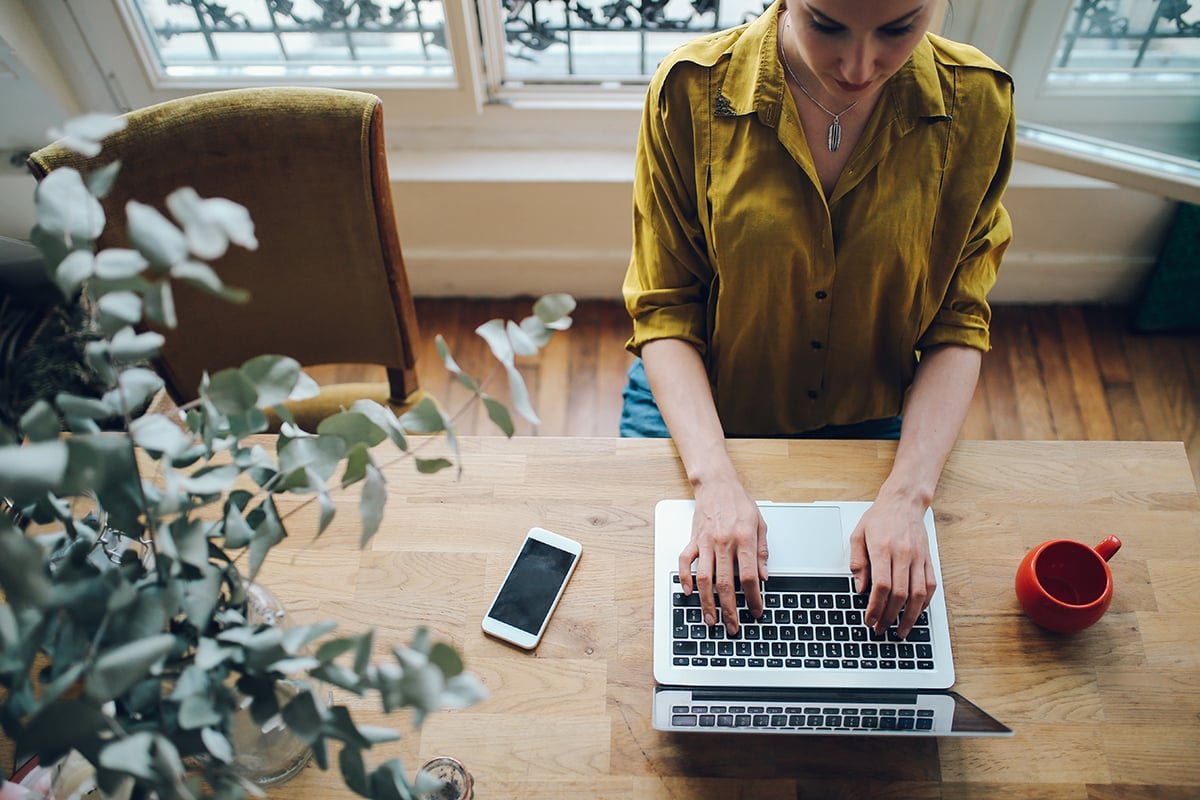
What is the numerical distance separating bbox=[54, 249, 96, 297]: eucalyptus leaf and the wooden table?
0.56 metres

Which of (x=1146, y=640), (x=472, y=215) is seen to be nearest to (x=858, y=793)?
(x=1146, y=640)

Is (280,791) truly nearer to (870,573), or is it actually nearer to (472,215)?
(870,573)

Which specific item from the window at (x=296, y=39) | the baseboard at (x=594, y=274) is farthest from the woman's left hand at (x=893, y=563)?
the window at (x=296, y=39)

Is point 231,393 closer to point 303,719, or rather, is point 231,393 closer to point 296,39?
point 303,719

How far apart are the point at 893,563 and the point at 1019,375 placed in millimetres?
1358

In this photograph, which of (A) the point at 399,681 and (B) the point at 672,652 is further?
(B) the point at 672,652

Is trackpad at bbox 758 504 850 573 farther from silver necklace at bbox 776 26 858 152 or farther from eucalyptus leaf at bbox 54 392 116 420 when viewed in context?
eucalyptus leaf at bbox 54 392 116 420

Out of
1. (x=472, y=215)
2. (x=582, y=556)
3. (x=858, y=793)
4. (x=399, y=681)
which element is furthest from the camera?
(x=472, y=215)

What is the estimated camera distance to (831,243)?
3.65 feet

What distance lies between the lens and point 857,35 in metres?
0.91

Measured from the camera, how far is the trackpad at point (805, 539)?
1019 mm

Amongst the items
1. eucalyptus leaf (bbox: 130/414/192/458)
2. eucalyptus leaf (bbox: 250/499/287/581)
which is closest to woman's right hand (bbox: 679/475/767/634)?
eucalyptus leaf (bbox: 250/499/287/581)

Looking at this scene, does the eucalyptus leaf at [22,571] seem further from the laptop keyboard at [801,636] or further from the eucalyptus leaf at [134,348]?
the laptop keyboard at [801,636]

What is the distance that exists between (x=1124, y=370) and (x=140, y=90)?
2313mm
